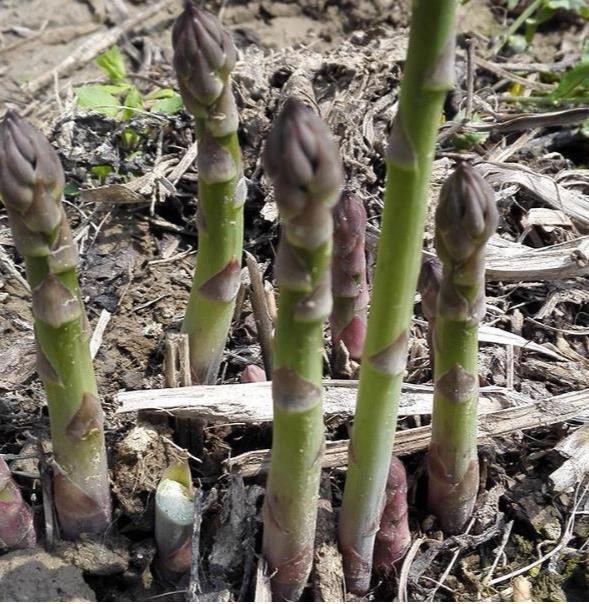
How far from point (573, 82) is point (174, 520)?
2370 mm

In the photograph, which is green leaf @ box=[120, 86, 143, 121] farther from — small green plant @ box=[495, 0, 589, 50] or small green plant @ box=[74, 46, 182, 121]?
small green plant @ box=[495, 0, 589, 50]

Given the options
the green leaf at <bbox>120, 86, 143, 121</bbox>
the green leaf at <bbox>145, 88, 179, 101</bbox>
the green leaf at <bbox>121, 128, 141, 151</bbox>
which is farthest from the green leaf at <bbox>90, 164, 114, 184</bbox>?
the green leaf at <bbox>145, 88, 179, 101</bbox>

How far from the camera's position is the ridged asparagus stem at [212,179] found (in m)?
2.02

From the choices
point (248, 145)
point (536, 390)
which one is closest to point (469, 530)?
point (536, 390)

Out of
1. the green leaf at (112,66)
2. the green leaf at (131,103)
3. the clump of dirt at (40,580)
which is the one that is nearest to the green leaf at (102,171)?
the green leaf at (131,103)

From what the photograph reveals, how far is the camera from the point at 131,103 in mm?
3539

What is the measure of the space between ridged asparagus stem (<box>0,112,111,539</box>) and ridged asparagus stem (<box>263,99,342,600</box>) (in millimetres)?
443

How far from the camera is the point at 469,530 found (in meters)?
2.25

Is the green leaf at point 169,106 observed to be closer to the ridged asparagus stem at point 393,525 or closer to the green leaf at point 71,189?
the green leaf at point 71,189

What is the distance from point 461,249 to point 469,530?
2.81ft

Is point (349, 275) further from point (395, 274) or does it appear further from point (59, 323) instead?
point (59, 323)

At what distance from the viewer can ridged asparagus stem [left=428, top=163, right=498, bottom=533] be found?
1.74 m

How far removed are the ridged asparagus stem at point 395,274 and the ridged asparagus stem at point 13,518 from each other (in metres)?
0.76

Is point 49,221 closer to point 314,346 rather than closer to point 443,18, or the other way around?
point 314,346
